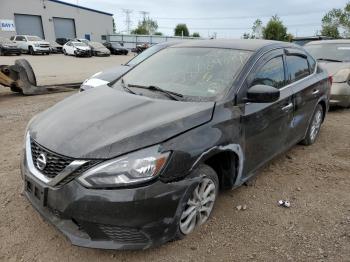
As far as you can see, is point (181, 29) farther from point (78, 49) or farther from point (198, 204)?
point (198, 204)

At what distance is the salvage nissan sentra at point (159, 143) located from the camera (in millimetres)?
2428

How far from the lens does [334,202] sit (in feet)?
12.2

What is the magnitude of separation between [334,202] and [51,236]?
2.94 meters

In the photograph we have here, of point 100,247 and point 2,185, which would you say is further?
point 2,185

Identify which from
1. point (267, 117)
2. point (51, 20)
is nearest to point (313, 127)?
point (267, 117)

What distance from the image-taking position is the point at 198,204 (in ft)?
9.67

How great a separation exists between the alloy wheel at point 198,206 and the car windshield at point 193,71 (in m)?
0.87

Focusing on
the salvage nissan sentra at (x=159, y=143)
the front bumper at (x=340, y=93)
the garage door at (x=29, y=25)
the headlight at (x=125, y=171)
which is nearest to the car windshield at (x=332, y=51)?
the front bumper at (x=340, y=93)

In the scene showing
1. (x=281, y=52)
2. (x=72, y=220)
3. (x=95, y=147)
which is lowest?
(x=72, y=220)

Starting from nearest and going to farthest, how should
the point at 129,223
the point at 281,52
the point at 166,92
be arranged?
1. the point at 129,223
2. the point at 166,92
3. the point at 281,52

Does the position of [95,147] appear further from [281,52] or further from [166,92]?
[281,52]

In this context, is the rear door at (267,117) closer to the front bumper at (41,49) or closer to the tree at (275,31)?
the front bumper at (41,49)

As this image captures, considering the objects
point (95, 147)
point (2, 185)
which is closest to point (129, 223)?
point (95, 147)

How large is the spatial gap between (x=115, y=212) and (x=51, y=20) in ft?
162
